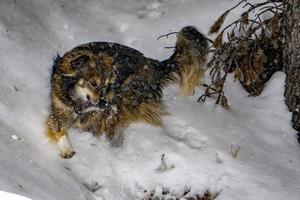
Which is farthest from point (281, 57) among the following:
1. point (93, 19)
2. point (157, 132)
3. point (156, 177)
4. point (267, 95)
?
point (93, 19)

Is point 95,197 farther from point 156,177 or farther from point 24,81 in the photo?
point 24,81

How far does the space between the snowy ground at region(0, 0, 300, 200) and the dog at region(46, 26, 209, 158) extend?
136 millimetres

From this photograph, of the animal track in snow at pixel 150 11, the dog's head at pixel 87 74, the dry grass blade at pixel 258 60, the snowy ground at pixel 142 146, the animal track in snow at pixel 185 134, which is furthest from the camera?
the animal track in snow at pixel 150 11

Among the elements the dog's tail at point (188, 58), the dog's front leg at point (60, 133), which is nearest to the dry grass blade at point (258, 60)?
the dog's tail at point (188, 58)

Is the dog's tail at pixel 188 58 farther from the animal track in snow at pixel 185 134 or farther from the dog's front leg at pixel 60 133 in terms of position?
the dog's front leg at pixel 60 133

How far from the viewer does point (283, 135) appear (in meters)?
4.95

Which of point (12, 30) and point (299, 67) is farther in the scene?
point (12, 30)

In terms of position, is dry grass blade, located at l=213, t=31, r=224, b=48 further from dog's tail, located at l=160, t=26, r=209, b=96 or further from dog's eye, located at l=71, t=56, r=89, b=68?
dog's eye, located at l=71, t=56, r=89, b=68

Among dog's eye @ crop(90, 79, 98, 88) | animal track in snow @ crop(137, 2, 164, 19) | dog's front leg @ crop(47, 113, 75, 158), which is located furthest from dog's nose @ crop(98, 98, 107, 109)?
animal track in snow @ crop(137, 2, 164, 19)

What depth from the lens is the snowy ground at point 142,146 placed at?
13.6ft

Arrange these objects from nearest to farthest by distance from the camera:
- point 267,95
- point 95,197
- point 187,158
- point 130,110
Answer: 1. point 95,197
2. point 187,158
3. point 130,110
4. point 267,95

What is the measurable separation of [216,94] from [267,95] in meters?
0.51

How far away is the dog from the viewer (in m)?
4.48

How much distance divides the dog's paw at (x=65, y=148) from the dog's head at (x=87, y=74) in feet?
1.04
